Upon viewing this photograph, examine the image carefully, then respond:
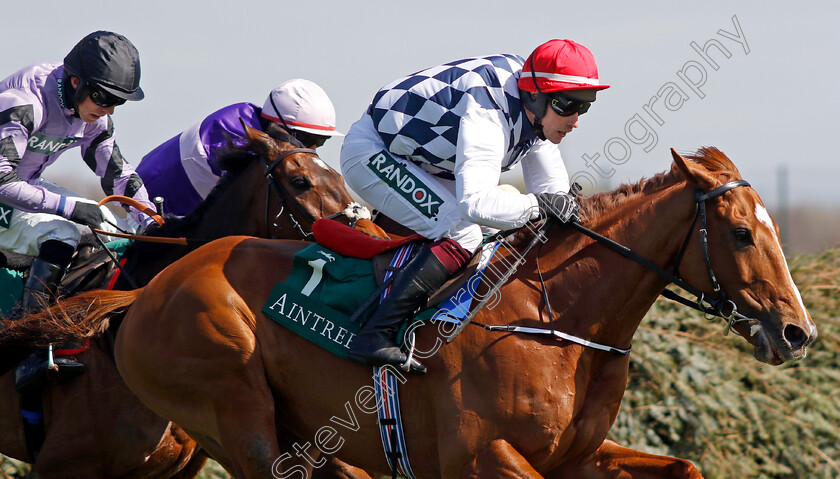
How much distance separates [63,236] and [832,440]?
17.2ft

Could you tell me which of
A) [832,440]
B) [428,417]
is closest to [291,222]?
[428,417]

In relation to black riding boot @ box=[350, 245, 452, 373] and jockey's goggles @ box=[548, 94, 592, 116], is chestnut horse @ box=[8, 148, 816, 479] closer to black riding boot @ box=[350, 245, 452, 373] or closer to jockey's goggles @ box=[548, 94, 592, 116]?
black riding boot @ box=[350, 245, 452, 373]

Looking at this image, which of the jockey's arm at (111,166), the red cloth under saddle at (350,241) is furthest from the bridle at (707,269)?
the jockey's arm at (111,166)

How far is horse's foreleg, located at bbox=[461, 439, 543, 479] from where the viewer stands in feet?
11.1

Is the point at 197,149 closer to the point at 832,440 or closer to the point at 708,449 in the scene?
the point at 708,449

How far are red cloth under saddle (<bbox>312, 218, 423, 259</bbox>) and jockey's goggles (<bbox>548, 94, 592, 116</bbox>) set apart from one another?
797 millimetres

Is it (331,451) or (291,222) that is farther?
(291,222)

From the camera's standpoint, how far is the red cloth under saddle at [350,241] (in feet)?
12.8

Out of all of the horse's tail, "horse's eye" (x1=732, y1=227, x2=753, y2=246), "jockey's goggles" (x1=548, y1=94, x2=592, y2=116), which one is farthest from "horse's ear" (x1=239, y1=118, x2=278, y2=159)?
"horse's eye" (x1=732, y1=227, x2=753, y2=246)

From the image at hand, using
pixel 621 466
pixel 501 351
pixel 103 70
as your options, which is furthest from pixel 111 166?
pixel 621 466

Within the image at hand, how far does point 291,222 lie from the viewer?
190 inches

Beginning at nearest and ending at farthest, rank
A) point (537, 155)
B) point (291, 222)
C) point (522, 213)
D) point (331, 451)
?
point (522, 213) < point (331, 451) < point (537, 155) < point (291, 222)

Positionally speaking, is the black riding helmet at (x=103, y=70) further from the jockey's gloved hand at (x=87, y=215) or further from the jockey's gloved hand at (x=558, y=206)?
the jockey's gloved hand at (x=558, y=206)

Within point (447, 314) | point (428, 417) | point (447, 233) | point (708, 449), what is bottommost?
point (708, 449)
